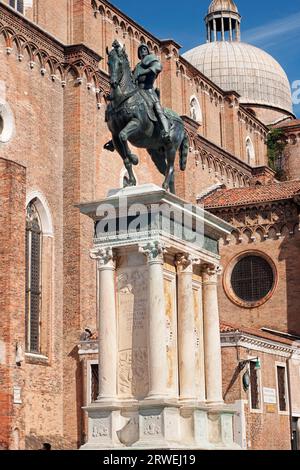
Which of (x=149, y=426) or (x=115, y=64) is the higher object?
(x=115, y=64)

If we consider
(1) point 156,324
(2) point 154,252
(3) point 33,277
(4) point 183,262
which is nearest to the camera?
(1) point 156,324

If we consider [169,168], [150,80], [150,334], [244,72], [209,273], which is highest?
[244,72]

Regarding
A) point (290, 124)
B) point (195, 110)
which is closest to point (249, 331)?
point (195, 110)

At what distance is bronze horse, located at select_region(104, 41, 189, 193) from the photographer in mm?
12195

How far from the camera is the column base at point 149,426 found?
11.2 m

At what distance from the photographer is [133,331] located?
11.8m

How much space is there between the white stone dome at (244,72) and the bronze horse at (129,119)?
95.6 feet

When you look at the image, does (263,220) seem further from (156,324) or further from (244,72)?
(156,324)

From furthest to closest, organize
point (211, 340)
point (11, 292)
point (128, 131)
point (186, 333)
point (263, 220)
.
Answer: point (263, 220)
point (11, 292)
point (211, 340)
point (128, 131)
point (186, 333)

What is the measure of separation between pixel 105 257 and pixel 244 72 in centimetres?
3123

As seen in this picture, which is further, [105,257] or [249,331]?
[249,331]

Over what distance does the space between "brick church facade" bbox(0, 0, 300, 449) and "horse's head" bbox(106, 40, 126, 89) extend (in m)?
7.69

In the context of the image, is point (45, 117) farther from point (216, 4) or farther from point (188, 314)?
point (216, 4)
